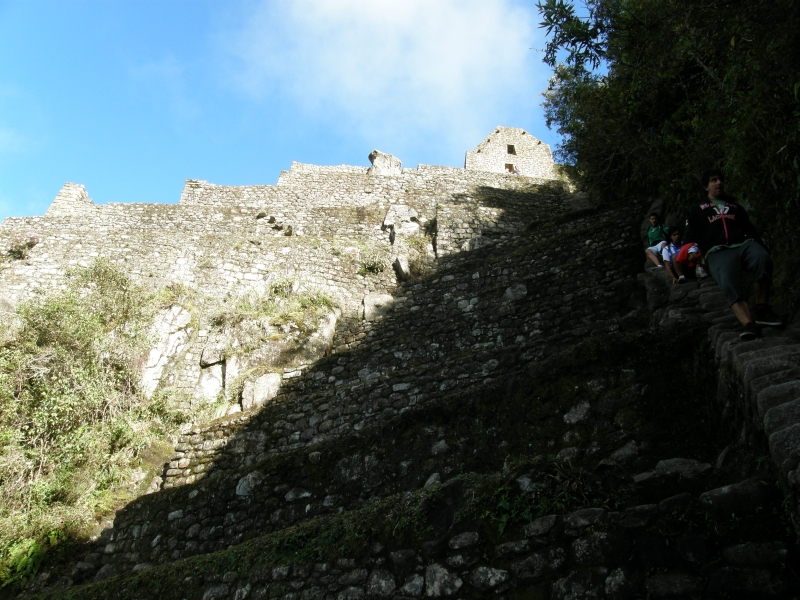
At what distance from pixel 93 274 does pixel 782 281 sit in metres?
11.2

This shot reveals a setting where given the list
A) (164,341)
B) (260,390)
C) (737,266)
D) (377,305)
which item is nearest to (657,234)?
(737,266)

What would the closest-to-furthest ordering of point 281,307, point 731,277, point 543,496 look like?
point 543,496 → point 731,277 → point 281,307

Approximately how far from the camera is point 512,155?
24.4 m

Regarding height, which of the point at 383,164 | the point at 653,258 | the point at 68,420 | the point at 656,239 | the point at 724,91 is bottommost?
the point at 68,420

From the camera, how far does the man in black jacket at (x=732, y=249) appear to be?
13.5ft

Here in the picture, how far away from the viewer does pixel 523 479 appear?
11.6ft

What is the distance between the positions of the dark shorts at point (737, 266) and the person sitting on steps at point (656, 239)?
9.03 feet

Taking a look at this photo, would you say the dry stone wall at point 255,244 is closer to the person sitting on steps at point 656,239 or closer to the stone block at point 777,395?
the person sitting on steps at point 656,239

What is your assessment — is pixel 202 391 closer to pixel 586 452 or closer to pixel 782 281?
pixel 586 452

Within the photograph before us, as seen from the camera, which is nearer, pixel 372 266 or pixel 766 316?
pixel 766 316

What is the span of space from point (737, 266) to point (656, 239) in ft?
11.2

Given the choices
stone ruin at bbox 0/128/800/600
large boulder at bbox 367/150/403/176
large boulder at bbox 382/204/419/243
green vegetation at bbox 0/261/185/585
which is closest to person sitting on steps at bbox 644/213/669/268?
stone ruin at bbox 0/128/800/600

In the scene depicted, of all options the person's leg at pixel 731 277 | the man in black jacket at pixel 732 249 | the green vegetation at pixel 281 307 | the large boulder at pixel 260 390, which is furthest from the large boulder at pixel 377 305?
the person's leg at pixel 731 277

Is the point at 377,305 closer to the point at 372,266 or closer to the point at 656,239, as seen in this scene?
the point at 372,266
